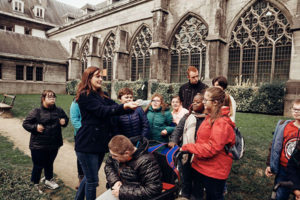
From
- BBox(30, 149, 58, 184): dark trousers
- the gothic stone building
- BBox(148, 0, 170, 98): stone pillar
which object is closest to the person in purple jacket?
BBox(30, 149, 58, 184): dark trousers

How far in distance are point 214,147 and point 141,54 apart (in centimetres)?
1699

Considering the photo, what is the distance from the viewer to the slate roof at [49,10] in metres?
28.8

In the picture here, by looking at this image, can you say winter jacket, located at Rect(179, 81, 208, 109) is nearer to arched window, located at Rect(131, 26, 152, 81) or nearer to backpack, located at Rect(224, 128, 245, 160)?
backpack, located at Rect(224, 128, 245, 160)

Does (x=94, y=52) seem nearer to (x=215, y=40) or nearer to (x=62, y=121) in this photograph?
(x=215, y=40)

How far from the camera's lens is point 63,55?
86.3 feet

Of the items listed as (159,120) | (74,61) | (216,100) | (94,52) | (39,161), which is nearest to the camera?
(216,100)

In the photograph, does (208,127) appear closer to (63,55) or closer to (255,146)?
(255,146)

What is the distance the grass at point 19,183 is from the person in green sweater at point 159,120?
1.74m

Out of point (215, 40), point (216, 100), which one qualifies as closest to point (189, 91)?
point (216, 100)

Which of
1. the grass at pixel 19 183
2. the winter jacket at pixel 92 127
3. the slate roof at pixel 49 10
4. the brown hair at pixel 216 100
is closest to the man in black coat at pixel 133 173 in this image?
the winter jacket at pixel 92 127

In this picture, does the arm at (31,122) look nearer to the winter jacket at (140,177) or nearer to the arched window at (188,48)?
the winter jacket at (140,177)

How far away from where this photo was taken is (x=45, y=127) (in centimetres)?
346

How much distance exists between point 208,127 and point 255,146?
140 inches

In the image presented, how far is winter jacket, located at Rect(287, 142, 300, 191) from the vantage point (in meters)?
2.16
